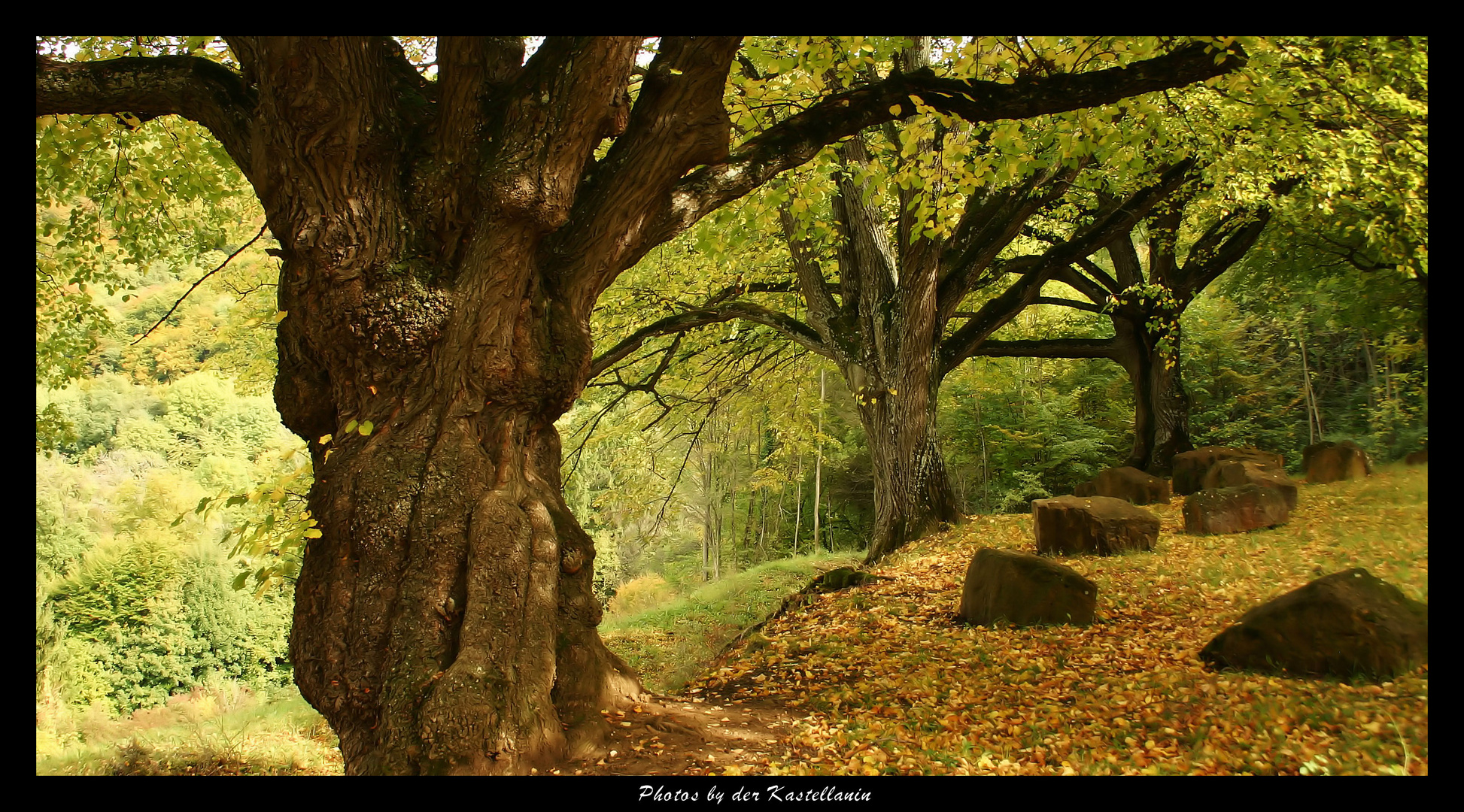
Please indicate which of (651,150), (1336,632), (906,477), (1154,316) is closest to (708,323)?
(906,477)

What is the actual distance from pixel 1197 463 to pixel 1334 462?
207 inches

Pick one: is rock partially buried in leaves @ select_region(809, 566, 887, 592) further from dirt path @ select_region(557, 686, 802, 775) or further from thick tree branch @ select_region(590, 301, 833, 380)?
dirt path @ select_region(557, 686, 802, 775)

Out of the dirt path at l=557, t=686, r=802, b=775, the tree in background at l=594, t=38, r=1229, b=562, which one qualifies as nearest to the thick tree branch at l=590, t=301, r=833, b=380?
the tree in background at l=594, t=38, r=1229, b=562

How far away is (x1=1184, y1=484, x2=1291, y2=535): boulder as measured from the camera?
8.77 metres

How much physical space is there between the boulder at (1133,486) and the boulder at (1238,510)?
2.67 m

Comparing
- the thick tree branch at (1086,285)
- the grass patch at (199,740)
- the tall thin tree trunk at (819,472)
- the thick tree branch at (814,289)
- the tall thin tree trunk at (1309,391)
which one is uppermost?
the thick tree branch at (1086,285)

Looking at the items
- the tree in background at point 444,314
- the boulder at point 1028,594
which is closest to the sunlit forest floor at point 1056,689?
the boulder at point 1028,594

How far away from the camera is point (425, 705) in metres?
3.58

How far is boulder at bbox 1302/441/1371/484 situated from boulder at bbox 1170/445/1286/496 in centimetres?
302

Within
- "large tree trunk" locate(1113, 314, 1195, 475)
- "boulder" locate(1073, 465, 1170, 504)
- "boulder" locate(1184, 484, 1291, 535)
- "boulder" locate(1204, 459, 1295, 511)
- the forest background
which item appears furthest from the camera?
"large tree trunk" locate(1113, 314, 1195, 475)

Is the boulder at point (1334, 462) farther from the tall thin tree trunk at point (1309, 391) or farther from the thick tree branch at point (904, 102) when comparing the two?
the thick tree branch at point (904, 102)

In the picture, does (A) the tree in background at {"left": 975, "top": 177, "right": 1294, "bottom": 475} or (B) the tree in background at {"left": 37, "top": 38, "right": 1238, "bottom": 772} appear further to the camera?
(A) the tree in background at {"left": 975, "top": 177, "right": 1294, "bottom": 475}

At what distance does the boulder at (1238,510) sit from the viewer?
28.8 feet
